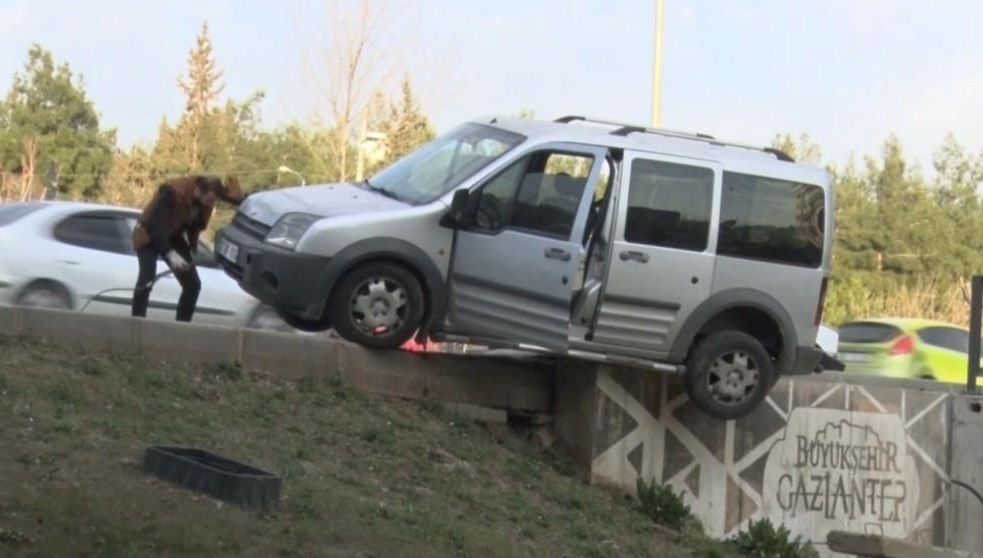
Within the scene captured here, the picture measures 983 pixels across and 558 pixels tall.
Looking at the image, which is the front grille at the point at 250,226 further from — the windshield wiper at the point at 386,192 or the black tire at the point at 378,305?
the windshield wiper at the point at 386,192

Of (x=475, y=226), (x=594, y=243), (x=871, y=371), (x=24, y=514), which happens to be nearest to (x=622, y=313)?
(x=594, y=243)

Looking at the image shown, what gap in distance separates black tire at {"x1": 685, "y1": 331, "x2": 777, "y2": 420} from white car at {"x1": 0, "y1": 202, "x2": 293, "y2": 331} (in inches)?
203

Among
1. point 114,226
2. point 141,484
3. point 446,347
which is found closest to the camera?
point 141,484

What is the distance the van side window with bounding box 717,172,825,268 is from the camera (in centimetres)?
1195

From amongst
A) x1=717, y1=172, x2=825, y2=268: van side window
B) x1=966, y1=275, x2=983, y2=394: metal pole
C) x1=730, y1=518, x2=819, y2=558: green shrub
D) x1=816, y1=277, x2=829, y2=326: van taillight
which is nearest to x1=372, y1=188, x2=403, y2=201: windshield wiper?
x1=717, y1=172, x2=825, y2=268: van side window

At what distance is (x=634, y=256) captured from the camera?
38.1 feet

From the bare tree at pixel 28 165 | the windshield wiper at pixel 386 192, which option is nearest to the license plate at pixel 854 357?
the windshield wiper at pixel 386 192

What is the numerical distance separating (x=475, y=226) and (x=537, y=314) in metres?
0.81

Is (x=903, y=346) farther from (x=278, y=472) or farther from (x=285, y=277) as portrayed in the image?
(x=278, y=472)

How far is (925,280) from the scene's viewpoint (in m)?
43.4

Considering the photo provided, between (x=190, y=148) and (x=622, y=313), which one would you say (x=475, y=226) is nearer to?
(x=622, y=313)

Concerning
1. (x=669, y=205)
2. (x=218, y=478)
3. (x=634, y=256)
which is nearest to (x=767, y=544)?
(x=634, y=256)

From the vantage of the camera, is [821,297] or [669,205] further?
[821,297]

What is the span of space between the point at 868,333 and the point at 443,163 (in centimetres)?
1035
